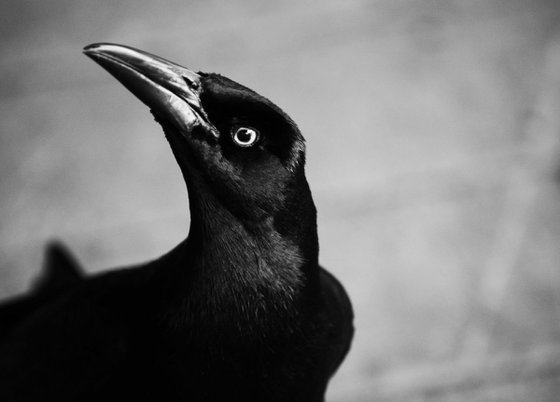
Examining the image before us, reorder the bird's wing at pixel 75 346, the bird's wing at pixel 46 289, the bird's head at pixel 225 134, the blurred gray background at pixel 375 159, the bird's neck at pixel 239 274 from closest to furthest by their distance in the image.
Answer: the bird's head at pixel 225 134 → the bird's neck at pixel 239 274 → the bird's wing at pixel 75 346 → the bird's wing at pixel 46 289 → the blurred gray background at pixel 375 159

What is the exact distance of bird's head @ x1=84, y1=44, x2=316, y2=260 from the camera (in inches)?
41.3

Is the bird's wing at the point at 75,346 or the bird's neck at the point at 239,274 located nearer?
the bird's neck at the point at 239,274

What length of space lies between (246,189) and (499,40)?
8.31 ft

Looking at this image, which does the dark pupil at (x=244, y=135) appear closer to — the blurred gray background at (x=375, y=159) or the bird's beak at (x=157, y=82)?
the bird's beak at (x=157, y=82)

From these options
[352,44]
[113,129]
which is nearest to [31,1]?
[113,129]

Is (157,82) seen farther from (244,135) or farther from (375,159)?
(375,159)

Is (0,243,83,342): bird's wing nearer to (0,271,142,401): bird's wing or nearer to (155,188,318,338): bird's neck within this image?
(0,271,142,401): bird's wing

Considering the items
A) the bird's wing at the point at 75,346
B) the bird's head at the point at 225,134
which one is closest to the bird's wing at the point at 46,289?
the bird's wing at the point at 75,346

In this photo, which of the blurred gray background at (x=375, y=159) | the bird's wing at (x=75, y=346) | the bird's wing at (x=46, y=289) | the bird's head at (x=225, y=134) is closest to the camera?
the bird's head at (x=225, y=134)

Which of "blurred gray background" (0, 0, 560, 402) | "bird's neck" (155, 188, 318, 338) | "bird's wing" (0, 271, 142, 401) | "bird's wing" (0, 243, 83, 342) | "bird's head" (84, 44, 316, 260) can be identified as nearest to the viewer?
"bird's head" (84, 44, 316, 260)

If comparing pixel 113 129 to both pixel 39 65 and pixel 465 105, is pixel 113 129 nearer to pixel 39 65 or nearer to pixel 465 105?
pixel 39 65

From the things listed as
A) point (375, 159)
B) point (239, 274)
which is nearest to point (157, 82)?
point (239, 274)

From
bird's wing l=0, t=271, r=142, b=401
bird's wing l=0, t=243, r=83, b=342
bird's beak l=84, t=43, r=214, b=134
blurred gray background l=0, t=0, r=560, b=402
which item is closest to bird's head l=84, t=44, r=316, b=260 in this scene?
bird's beak l=84, t=43, r=214, b=134

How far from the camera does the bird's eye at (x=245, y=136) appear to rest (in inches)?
41.7
